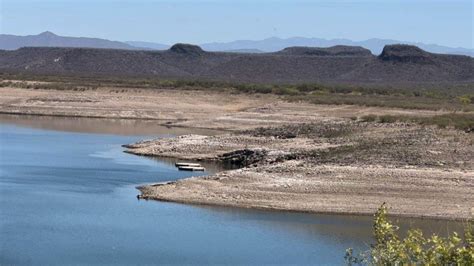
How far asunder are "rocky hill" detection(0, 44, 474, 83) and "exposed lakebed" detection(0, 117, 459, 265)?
9323 cm

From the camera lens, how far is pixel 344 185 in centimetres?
2961

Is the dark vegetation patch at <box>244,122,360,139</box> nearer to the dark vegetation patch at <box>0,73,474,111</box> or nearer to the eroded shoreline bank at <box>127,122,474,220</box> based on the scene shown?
Answer: the eroded shoreline bank at <box>127,122,474,220</box>

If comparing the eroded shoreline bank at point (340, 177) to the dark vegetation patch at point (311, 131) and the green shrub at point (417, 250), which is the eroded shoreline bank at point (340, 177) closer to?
the dark vegetation patch at point (311, 131)

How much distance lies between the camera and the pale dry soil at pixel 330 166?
27.9 meters

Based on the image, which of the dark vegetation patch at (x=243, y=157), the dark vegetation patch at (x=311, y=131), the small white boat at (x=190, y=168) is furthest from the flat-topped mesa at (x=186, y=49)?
the small white boat at (x=190, y=168)

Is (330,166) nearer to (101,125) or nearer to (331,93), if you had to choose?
(101,125)

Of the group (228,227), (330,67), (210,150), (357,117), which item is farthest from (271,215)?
(330,67)

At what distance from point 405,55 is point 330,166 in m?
105

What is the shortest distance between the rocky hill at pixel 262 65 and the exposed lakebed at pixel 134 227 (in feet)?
306

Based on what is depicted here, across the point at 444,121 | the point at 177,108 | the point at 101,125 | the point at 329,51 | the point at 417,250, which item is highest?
the point at 417,250

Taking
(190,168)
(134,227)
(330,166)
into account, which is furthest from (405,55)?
(134,227)

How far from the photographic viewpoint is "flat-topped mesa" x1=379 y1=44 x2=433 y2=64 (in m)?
134

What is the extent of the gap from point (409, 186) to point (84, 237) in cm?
1150

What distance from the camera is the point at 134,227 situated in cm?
2383
